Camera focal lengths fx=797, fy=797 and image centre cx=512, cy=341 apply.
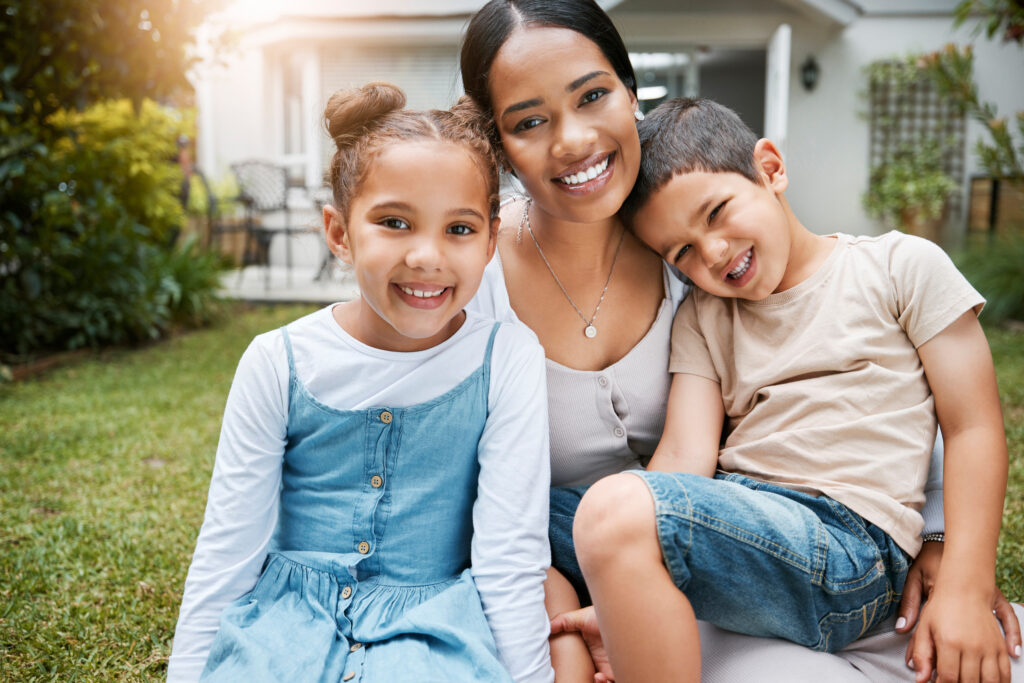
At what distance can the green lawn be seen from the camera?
→ 1708mm

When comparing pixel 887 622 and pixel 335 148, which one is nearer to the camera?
pixel 887 622

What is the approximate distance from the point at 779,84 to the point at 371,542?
22.9ft

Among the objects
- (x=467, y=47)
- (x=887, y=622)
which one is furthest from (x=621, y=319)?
(x=887, y=622)

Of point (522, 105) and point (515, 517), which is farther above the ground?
point (522, 105)

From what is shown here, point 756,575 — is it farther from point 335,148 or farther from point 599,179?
point 335,148

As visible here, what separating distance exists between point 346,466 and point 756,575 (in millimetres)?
714

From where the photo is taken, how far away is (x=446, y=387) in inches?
57.4

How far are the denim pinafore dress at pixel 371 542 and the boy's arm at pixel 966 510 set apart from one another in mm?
710

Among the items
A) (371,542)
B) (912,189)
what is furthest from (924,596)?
(912,189)

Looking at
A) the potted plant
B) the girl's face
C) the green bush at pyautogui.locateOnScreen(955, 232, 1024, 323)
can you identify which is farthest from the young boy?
the potted plant

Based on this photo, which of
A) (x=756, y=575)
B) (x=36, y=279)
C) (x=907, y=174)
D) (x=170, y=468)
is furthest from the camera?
(x=907, y=174)

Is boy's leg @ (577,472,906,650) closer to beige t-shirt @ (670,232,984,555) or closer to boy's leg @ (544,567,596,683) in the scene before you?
beige t-shirt @ (670,232,984,555)

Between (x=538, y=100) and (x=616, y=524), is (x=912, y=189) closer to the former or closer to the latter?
(x=538, y=100)

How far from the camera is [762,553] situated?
3.98 feet
